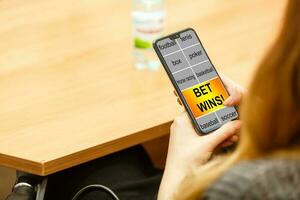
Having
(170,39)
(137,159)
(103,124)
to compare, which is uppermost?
(170,39)

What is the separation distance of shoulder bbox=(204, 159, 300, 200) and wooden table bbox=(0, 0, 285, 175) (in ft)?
1.41

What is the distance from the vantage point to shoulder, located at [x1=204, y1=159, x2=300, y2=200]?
0.76 metres

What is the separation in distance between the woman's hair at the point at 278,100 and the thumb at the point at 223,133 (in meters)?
0.32

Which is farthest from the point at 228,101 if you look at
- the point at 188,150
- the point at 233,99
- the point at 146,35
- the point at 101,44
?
the point at 101,44

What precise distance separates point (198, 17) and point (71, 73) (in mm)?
407

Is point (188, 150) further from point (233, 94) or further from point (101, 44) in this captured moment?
point (101, 44)

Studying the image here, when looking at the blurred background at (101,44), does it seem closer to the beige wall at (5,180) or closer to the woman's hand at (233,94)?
the beige wall at (5,180)

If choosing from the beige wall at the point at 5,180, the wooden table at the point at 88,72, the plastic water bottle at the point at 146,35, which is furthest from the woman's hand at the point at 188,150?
the beige wall at the point at 5,180

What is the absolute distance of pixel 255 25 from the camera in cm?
165

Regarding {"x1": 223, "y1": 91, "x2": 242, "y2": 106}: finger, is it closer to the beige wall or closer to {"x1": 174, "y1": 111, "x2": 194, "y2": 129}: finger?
{"x1": 174, "y1": 111, "x2": 194, "y2": 129}: finger

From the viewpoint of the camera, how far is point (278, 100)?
79 cm

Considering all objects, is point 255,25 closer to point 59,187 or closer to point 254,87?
point 59,187

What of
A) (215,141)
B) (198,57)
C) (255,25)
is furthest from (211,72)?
(255,25)

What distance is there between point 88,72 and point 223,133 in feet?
1.40
